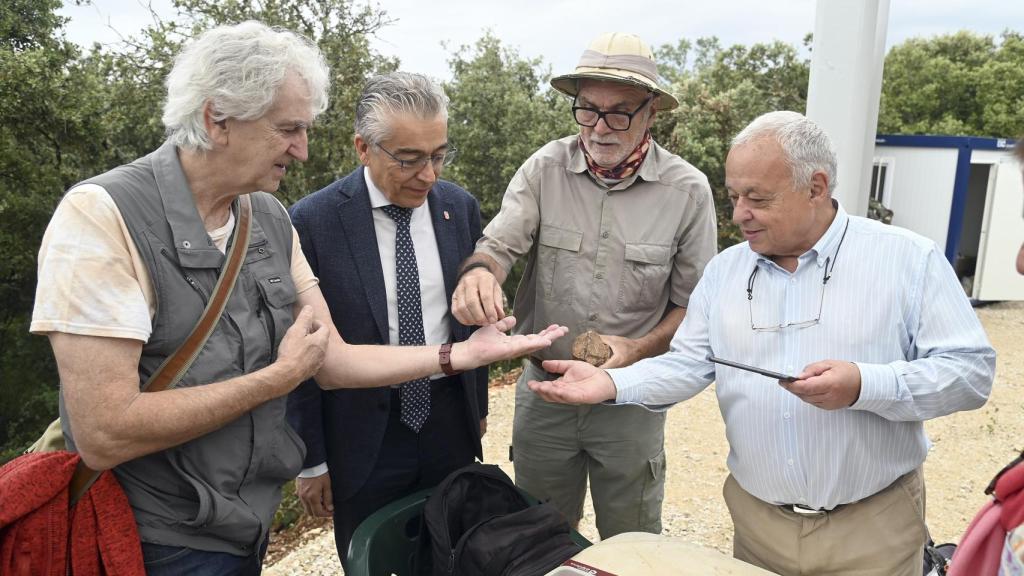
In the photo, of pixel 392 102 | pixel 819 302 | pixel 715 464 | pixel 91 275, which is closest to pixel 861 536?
pixel 819 302

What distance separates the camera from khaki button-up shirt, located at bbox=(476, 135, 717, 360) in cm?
311

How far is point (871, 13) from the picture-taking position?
4297 mm

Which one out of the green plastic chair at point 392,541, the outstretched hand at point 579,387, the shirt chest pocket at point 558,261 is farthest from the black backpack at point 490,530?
the shirt chest pocket at point 558,261

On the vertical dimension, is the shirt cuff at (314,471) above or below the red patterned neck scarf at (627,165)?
below

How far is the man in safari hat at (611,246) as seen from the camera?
304 cm

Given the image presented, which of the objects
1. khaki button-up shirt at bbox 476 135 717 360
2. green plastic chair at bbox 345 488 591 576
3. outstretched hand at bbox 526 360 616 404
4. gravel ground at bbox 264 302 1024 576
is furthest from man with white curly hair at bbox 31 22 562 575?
gravel ground at bbox 264 302 1024 576

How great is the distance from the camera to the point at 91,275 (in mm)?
1755

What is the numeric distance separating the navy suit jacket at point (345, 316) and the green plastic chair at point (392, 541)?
28 centimetres

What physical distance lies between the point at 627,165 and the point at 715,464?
436cm

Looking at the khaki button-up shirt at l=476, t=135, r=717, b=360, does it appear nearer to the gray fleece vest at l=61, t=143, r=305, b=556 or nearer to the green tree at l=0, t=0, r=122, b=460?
the gray fleece vest at l=61, t=143, r=305, b=556

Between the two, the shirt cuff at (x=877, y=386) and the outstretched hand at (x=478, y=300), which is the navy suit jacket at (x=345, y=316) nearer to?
the outstretched hand at (x=478, y=300)

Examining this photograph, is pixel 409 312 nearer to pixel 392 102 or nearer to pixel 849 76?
pixel 392 102

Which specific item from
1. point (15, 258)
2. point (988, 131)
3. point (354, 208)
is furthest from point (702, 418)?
point (988, 131)

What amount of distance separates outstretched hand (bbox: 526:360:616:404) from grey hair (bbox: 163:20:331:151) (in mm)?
1280
